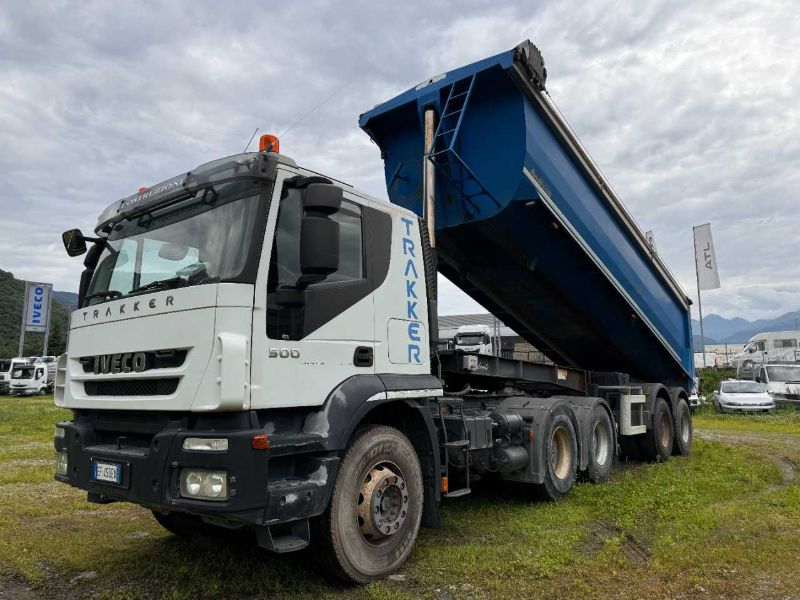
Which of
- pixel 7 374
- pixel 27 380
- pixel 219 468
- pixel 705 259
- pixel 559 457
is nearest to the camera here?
pixel 219 468

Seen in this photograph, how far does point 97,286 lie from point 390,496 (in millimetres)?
2726

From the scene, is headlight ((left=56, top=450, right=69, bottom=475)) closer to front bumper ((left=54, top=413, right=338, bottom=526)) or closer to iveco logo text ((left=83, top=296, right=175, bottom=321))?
front bumper ((left=54, top=413, right=338, bottom=526))

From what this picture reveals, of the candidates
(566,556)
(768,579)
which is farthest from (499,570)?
(768,579)

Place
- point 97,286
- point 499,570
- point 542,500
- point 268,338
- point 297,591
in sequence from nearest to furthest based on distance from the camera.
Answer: point 268,338, point 297,591, point 499,570, point 97,286, point 542,500

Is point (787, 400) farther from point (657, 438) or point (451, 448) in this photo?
point (451, 448)

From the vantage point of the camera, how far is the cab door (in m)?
3.83

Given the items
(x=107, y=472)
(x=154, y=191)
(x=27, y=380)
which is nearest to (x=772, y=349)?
(x=154, y=191)

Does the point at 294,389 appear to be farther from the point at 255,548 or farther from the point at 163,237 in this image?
the point at 255,548

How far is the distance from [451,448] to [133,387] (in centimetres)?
267

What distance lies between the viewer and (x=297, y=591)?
13.7 ft

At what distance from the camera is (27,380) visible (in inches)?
1238

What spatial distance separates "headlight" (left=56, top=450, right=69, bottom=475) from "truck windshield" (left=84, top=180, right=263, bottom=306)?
1120 mm

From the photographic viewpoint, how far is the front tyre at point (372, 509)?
4.10 metres

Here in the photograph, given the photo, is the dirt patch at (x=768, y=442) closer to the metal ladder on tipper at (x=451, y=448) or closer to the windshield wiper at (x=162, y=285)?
the metal ladder on tipper at (x=451, y=448)
